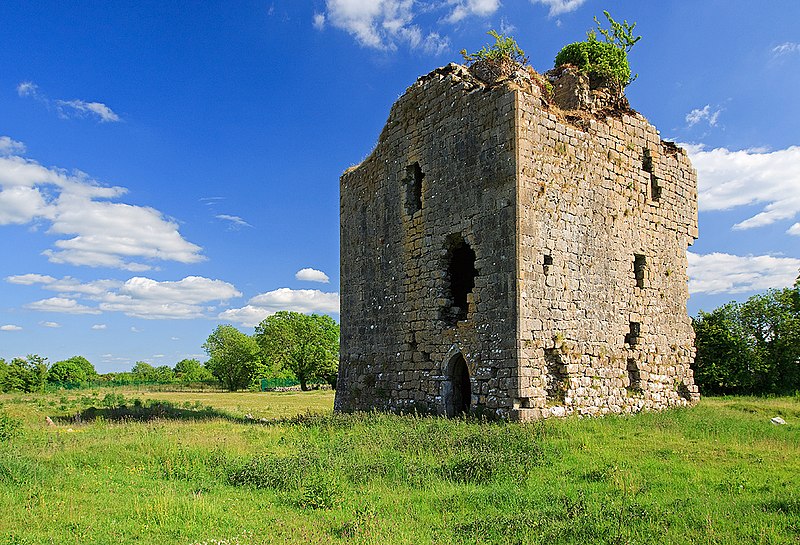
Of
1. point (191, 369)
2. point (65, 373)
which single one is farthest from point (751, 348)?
point (191, 369)

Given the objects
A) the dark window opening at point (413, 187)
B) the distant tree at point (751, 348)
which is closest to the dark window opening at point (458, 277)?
the dark window opening at point (413, 187)

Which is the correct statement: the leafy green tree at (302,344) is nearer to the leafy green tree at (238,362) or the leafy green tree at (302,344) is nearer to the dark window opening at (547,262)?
the leafy green tree at (238,362)

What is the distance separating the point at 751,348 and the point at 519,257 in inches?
661

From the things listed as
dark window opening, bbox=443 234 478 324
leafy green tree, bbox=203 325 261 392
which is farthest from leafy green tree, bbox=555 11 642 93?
leafy green tree, bbox=203 325 261 392

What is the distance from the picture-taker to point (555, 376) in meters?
13.9

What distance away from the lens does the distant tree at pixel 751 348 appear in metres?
24.4

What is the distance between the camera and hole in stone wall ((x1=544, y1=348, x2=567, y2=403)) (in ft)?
45.2

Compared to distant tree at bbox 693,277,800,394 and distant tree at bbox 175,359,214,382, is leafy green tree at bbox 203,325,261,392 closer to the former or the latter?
distant tree at bbox 175,359,214,382

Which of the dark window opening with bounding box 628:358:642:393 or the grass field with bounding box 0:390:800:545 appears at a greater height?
the dark window opening with bounding box 628:358:642:393

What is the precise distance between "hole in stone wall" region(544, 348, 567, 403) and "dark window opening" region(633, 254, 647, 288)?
4.00m

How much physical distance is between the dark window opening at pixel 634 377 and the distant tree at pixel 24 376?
45246 mm

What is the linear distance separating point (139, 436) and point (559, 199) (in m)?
10.8

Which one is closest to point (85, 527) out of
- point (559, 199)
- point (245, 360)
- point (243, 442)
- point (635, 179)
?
point (243, 442)

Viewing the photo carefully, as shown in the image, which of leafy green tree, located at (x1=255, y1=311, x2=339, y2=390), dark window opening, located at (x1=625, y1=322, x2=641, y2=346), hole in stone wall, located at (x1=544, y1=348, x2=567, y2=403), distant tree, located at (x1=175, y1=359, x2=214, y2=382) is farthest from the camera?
distant tree, located at (x1=175, y1=359, x2=214, y2=382)
